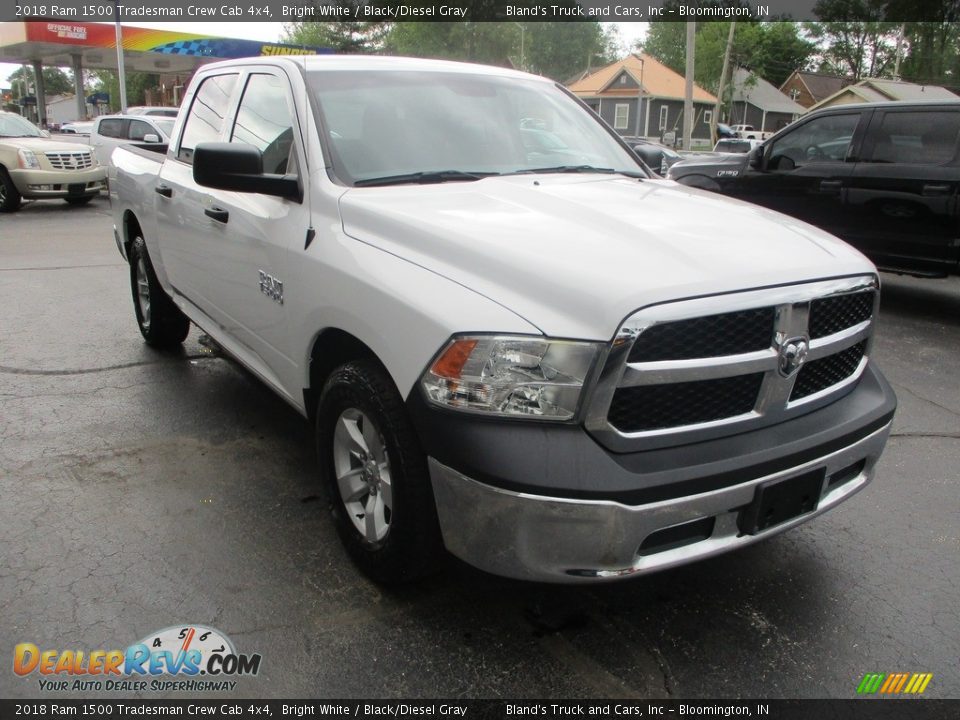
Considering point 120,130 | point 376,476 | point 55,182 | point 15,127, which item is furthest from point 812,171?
point 120,130

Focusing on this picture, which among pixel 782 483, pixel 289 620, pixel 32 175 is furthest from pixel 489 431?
pixel 32 175

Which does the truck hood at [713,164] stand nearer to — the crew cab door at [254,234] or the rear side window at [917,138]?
the rear side window at [917,138]

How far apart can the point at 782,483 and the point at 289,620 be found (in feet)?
5.54

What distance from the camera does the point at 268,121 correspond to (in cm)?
365

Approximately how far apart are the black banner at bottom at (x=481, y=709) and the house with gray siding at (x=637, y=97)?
56032mm

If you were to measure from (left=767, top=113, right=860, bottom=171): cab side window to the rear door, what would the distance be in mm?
289

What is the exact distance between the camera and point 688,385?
2297 mm

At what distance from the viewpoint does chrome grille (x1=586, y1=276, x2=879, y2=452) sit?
2.18 meters

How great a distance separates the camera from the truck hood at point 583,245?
7.32ft

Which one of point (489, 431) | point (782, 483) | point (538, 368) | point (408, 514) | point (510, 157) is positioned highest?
point (510, 157)

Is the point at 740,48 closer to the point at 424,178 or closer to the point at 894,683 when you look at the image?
the point at 424,178

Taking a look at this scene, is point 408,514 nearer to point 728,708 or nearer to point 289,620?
point 289,620

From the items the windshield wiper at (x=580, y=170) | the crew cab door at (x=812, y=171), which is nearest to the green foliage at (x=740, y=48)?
the crew cab door at (x=812, y=171)

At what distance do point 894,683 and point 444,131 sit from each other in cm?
269
